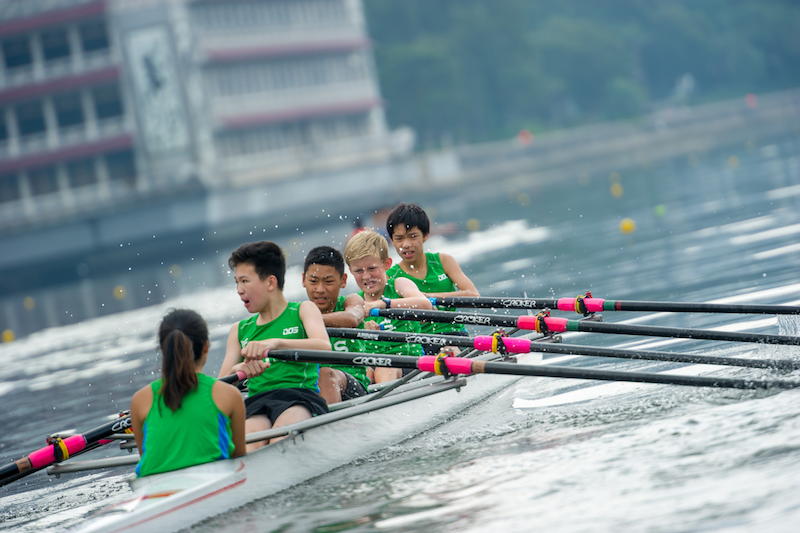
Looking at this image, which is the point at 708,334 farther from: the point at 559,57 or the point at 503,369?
the point at 559,57

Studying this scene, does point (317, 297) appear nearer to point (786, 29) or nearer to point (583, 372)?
point (583, 372)

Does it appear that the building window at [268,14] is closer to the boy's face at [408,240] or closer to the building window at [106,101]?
the building window at [106,101]

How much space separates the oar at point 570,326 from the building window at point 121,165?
45.9m

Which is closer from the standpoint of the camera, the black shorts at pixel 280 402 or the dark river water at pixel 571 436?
the dark river water at pixel 571 436

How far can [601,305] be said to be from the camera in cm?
775

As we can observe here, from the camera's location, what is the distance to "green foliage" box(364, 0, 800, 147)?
A: 70250mm

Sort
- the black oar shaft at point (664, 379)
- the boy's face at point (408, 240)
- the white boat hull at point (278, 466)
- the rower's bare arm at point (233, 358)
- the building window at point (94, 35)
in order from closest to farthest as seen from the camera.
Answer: the white boat hull at point (278, 466) < the black oar shaft at point (664, 379) < the rower's bare arm at point (233, 358) < the boy's face at point (408, 240) < the building window at point (94, 35)

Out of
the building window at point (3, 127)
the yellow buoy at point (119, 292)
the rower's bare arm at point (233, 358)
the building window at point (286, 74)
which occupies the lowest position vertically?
the rower's bare arm at point (233, 358)

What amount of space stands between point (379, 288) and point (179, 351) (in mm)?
3148

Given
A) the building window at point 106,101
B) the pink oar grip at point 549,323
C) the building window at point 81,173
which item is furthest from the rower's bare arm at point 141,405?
the building window at point 106,101

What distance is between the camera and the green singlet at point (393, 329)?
7.80m

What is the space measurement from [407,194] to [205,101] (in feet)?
41.8

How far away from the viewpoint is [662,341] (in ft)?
28.0

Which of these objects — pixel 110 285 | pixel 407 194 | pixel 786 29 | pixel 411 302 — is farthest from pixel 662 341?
pixel 786 29
